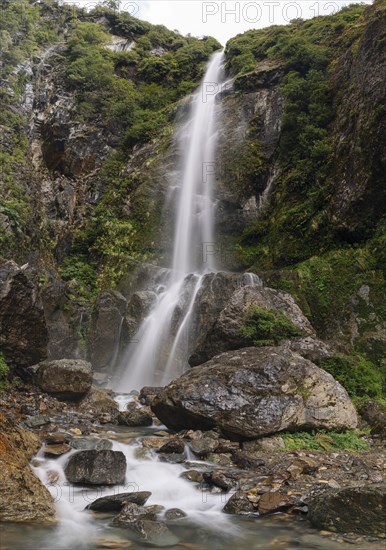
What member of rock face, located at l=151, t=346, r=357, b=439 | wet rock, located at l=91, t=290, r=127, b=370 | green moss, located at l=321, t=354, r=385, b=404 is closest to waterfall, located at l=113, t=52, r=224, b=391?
wet rock, located at l=91, t=290, r=127, b=370

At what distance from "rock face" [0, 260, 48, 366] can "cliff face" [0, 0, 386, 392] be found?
223mm

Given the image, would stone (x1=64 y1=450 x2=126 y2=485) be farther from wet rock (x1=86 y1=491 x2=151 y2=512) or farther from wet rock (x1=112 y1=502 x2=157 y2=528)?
wet rock (x1=112 y1=502 x2=157 y2=528)

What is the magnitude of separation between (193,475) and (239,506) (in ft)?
3.84

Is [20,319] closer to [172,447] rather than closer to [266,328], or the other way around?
[172,447]

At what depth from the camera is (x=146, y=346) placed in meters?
16.0

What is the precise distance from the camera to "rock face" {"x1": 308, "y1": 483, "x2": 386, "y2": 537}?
4.90 meters

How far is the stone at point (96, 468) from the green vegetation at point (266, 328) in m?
5.68

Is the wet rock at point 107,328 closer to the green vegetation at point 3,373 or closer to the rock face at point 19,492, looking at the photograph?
the green vegetation at point 3,373

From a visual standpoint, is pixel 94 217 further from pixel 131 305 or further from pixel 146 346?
pixel 146 346

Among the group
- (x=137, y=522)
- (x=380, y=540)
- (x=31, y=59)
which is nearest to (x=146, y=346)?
(x=137, y=522)


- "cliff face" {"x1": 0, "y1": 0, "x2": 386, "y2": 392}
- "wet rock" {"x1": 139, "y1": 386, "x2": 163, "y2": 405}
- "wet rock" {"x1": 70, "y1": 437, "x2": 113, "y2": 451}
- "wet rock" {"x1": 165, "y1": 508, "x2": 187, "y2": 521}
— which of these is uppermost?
"cliff face" {"x1": 0, "y1": 0, "x2": 386, "y2": 392}

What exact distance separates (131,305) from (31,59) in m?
20.2

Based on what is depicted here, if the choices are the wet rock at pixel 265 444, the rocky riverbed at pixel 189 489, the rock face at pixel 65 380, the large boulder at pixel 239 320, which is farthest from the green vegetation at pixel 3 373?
the wet rock at pixel 265 444

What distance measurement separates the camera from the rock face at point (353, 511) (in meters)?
4.90
